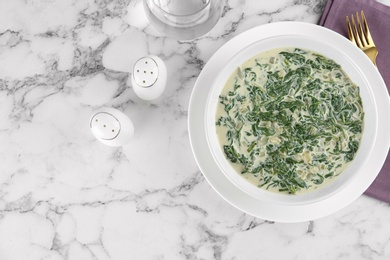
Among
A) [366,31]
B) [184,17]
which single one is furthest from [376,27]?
[184,17]

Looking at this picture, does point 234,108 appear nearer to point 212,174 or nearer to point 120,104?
point 212,174

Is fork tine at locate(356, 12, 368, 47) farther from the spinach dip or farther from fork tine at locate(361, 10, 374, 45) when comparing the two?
the spinach dip

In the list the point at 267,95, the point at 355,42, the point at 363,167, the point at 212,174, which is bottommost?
the point at 212,174

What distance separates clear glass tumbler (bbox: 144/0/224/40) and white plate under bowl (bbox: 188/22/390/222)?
0.51 ft

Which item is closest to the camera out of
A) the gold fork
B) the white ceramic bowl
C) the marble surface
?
the white ceramic bowl

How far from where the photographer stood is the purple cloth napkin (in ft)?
6.82

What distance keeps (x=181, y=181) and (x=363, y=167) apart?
67cm

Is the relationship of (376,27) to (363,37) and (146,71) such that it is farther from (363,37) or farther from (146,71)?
(146,71)

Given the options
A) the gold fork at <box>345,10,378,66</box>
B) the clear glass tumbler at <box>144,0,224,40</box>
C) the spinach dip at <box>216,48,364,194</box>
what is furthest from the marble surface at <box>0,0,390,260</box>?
the spinach dip at <box>216,48,364,194</box>

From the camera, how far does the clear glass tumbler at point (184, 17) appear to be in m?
2.10

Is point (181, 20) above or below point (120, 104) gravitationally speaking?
above

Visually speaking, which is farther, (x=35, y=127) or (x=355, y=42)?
(x=35, y=127)

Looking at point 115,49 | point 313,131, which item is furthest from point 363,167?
point 115,49

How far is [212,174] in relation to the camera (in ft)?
6.63
